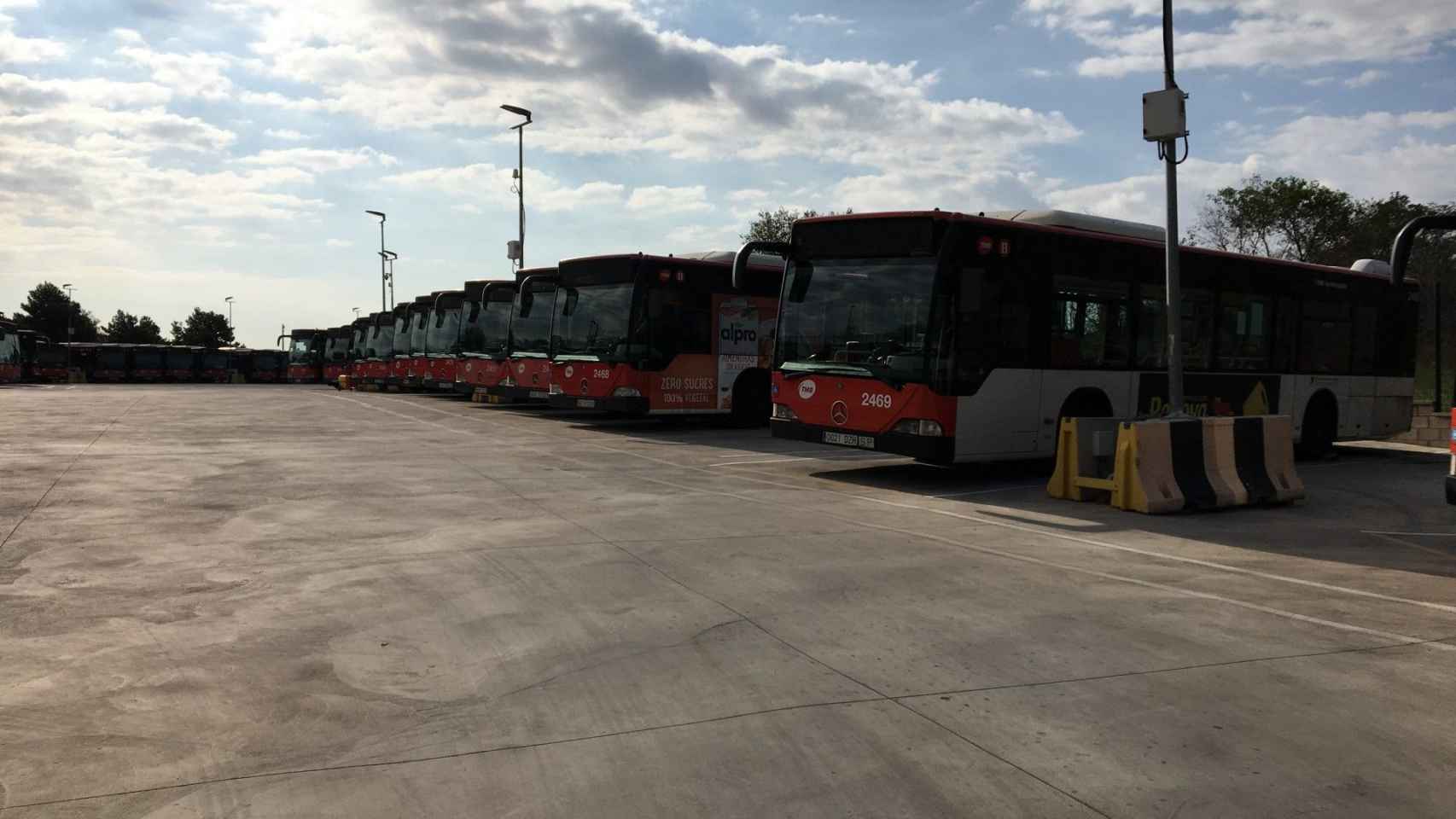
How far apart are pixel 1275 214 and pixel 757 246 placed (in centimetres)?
4477

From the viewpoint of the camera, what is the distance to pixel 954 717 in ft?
14.4

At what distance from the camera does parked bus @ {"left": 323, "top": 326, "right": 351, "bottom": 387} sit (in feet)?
189

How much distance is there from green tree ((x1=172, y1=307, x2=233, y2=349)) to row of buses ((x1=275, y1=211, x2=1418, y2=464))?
442ft

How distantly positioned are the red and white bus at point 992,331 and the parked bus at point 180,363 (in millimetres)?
67012

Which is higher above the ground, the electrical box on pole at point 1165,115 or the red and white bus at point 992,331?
the electrical box on pole at point 1165,115

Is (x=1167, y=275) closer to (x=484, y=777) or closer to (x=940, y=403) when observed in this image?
(x=940, y=403)

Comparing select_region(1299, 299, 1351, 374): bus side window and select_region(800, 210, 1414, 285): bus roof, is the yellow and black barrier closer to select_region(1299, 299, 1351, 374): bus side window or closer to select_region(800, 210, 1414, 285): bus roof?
select_region(800, 210, 1414, 285): bus roof

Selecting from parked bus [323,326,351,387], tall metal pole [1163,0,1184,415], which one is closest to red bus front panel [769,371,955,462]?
tall metal pole [1163,0,1184,415]

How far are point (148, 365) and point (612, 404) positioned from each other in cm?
6067

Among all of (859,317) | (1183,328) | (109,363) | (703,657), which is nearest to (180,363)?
(109,363)

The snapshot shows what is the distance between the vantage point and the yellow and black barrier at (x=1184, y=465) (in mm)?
10906

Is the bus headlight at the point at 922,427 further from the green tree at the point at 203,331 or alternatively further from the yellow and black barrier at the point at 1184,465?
the green tree at the point at 203,331

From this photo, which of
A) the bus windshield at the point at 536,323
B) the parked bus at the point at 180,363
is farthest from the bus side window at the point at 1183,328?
the parked bus at the point at 180,363

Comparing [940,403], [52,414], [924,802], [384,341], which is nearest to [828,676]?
[924,802]
